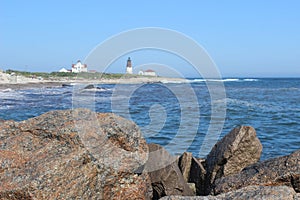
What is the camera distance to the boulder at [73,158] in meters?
5.30

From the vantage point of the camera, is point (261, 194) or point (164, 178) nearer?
point (261, 194)

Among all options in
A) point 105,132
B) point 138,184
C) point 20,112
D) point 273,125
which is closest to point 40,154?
point 105,132

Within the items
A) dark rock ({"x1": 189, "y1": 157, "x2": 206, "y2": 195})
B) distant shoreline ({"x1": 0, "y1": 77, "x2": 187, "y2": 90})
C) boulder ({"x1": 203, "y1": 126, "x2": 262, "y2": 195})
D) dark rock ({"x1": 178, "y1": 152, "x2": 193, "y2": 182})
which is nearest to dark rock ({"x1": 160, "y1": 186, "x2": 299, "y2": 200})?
boulder ({"x1": 203, "y1": 126, "x2": 262, "y2": 195})

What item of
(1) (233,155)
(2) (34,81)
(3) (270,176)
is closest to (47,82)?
(2) (34,81)

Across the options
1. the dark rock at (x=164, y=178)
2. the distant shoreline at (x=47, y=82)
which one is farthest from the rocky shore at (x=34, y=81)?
the dark rock at (x=164, y=178)

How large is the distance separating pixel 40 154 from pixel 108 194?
1173 mm

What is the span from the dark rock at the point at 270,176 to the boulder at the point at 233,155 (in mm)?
1878

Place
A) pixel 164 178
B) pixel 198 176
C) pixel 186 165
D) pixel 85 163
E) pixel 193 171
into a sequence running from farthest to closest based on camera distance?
pixel 186 165, pixel 193 171, pixel 198 176, pixel 164 178, pixel 85 163

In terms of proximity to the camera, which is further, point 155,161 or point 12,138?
point 155,161

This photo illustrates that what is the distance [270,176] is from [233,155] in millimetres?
2353

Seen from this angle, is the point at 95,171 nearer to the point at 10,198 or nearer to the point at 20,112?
the point at 10,198

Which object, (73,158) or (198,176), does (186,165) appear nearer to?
(198,176)

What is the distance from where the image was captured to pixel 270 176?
19.9ft

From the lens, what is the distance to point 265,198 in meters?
4.45
